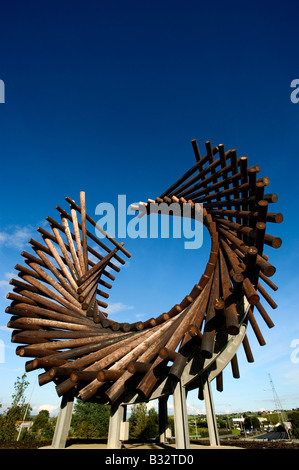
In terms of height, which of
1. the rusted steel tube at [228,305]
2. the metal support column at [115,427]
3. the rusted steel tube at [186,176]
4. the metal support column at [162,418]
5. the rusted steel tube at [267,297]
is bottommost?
the metal support column at [115,427]

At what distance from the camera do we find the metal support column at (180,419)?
473 centimetres

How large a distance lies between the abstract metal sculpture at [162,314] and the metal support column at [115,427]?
7.6 inches

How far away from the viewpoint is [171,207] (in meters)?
9.00

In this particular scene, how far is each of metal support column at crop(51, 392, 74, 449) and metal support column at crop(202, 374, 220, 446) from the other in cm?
356

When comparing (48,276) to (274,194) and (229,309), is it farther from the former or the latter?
(274,194)

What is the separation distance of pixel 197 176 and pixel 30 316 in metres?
6.82

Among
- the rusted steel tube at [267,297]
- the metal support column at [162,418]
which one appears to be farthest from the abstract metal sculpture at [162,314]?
the metal support column at [162,418]

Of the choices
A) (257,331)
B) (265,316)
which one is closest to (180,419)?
(257,331)

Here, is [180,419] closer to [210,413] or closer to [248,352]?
[210,413]

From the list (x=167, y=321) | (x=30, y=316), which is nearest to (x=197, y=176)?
(x=167, y=321)

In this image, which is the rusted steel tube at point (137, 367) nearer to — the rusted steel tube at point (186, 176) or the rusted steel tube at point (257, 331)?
the rusted steel tube at point (257, 331)

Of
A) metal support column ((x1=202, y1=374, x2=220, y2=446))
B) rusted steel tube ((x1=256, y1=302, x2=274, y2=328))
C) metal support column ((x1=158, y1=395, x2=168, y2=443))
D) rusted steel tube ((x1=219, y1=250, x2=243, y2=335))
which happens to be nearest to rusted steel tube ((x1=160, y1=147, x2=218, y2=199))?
rusted steel tube ((x1=219, y1=250, x2=243, y2=335))

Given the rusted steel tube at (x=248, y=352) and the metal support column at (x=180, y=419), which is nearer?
the metal support column at (x=180, y=419)

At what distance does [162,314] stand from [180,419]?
2.35m
